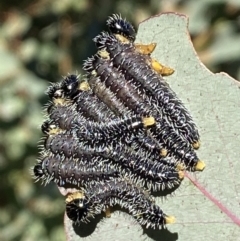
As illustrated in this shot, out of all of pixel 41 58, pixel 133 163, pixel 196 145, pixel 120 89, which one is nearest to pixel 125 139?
pixel 133 163

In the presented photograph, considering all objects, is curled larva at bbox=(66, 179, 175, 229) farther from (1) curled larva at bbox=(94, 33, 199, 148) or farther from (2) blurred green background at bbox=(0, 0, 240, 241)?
(2) blurred green background at bbox=(0, 0, 240, 241)

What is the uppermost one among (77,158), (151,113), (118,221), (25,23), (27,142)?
(25,23)

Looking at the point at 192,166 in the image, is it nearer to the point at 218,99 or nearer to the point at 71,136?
the point at 218,99

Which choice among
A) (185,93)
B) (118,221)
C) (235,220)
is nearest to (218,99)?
(185,93)

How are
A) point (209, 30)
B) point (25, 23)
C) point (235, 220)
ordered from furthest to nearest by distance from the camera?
point (25, 23) < point (209, 30) < point (235, 220)

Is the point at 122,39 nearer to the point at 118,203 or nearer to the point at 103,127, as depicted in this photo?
the point at 103,127

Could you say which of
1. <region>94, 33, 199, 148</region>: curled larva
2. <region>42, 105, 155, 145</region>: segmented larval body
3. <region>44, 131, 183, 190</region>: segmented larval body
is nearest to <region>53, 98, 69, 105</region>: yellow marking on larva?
<region>42, 105, 155, 145</region>: segmented larval body

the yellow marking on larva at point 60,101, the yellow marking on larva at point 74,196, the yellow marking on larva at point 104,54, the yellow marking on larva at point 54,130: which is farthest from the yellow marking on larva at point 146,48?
the yellow marking on larva at point 74,196

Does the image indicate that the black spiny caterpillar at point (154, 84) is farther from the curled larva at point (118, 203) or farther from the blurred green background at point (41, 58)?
the blurred green background at point (41, 58)

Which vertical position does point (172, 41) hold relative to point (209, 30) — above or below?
below
